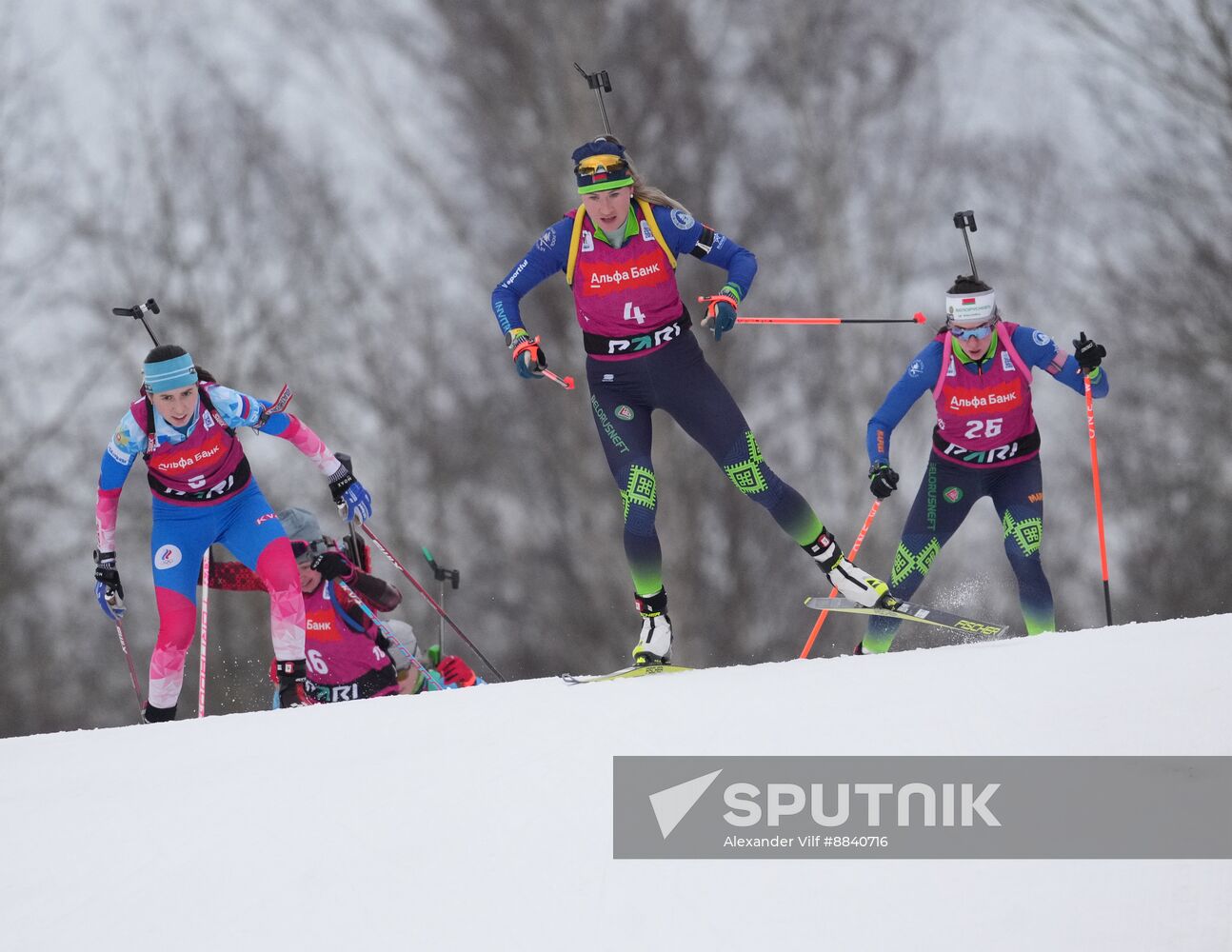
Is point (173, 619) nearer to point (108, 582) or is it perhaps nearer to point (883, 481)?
point (108, 582)

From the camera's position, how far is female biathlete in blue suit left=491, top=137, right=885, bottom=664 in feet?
17.0

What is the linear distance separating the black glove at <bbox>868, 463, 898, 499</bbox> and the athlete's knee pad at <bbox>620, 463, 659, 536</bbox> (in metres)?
0.83

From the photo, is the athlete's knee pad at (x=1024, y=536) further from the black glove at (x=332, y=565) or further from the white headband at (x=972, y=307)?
the black glove at (x=332, y=565)

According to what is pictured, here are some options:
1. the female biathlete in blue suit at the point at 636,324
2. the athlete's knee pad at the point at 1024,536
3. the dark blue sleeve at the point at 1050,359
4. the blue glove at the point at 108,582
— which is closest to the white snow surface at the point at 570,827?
the female biathlete in blue suit at the point at 636,324

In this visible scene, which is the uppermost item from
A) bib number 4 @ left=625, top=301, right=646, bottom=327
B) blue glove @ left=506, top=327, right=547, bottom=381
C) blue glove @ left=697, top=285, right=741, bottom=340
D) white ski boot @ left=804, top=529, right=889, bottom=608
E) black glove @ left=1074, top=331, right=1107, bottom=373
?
black glove @ left=1074, top=331, right=1107, bottom=373

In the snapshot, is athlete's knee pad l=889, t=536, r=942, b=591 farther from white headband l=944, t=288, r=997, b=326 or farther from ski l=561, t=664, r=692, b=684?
ski l=561, t=664, r=692, b=684

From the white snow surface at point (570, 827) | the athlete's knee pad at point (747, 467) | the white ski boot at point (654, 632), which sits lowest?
the white snow surface at point (570, 827)

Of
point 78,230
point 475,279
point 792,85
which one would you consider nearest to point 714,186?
point 792,85

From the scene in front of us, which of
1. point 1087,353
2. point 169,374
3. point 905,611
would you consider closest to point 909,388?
point 1087,353

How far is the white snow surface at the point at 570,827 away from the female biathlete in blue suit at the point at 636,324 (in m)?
0.89

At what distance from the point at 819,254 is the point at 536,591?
Answer: 431 cm

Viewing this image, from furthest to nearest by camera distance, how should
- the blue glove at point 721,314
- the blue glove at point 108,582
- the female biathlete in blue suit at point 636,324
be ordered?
1. the blue glove at point 108,582
2. the female biathlete in blue suit at point 636,324
3. the blue glove at point 721,314

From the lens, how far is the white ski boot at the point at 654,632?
546cm

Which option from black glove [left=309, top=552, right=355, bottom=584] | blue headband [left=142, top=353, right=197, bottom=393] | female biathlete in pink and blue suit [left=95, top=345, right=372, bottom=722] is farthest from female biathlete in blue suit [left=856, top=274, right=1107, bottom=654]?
blue headband [left=142, top=353, right=197, bottom=393]
